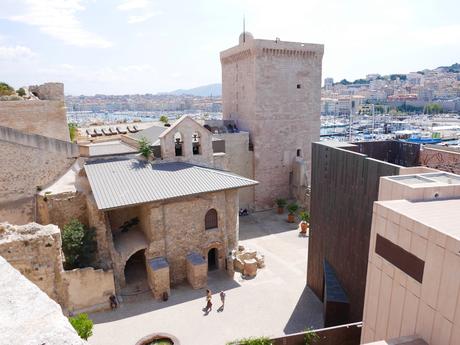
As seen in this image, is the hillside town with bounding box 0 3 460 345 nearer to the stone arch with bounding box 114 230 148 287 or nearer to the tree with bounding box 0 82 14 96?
the stone arch with bounding box 114 230 148 287

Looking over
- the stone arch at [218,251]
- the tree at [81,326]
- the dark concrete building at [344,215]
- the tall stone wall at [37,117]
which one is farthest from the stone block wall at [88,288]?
the tall stone wall at [37,117]

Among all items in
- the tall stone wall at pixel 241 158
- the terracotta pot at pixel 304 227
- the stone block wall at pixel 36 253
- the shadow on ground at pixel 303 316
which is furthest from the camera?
the tall stone wall at pixel 241 158

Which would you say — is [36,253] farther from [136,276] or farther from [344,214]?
[344,214]

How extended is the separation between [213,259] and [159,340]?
7635 mm

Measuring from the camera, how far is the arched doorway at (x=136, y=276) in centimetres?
1753

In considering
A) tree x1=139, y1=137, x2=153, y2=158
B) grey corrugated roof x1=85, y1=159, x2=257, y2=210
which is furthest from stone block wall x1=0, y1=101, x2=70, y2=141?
tree x1=139, y1=137, x2=153, y2=158

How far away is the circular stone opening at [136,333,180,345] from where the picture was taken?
1281cm

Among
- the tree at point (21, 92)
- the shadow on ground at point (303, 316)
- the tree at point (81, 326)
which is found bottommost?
the shadow on ground at point (303, 316)

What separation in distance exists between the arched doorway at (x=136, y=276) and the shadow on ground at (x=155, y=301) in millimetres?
539

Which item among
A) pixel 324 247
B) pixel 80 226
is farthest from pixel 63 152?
pixel 324 247

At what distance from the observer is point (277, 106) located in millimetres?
30062

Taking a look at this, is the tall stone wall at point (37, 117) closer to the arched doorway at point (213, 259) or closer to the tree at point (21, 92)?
the tree at point (21, 92)

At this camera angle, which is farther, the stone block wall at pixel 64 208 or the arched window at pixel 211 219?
the arched window at pixel 211 219

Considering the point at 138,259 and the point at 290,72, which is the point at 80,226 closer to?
the point at 138,259
